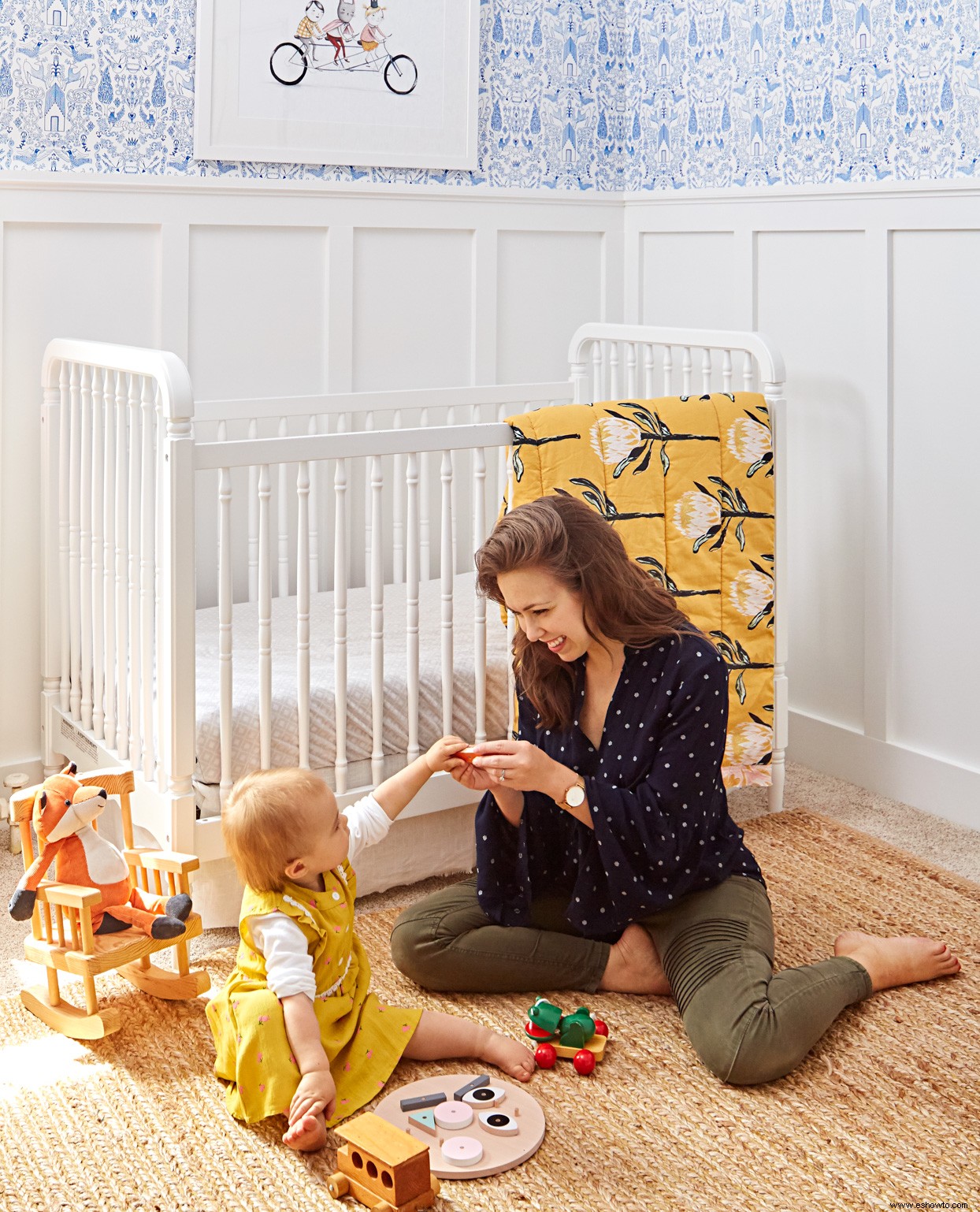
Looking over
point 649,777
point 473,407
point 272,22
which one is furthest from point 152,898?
point 272,22

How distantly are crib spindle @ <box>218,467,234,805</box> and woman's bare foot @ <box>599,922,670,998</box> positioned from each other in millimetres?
600

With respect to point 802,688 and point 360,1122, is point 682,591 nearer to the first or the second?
point 802,688

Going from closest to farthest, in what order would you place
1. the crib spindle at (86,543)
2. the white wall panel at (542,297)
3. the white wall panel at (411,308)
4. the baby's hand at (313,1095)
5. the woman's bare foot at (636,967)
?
the baby's hand at (313,1095) < the woman's bare foot at (636,967) < the crib spindle at (86,543) < the white wall panel at (411,308) < the white wall panel at (542,297)

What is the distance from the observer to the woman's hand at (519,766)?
1615 millimetres

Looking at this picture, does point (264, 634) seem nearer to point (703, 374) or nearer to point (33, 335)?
point (33, 335)

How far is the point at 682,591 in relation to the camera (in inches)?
88.2

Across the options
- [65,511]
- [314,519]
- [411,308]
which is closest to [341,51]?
[411,308]

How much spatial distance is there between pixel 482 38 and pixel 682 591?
4.56 feet

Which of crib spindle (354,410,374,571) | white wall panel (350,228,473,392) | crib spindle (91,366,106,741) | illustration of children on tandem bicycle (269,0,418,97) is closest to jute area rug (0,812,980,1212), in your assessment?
crib spindle (91,366,106,741)

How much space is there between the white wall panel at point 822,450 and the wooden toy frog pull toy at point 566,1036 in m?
1.22

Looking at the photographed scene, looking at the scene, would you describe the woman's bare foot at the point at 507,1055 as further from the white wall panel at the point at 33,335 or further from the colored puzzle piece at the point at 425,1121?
the white wall panel at the point at 33,335

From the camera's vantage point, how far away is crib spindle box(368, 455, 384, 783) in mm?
1997

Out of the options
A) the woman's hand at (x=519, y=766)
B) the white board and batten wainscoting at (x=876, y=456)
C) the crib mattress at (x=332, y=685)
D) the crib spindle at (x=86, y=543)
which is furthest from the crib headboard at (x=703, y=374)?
the crib spindle at (x=86, y=543)

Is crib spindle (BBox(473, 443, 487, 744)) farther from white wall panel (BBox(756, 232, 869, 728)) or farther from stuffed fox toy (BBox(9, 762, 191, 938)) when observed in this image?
white wall panel (BBox(756, 232, 869, 728))
